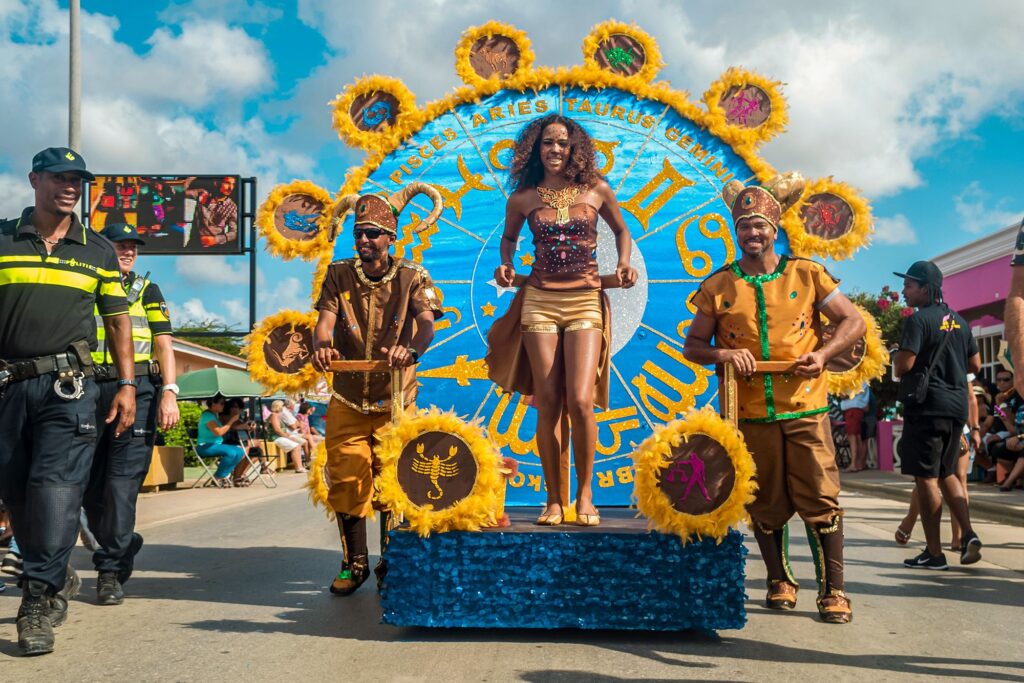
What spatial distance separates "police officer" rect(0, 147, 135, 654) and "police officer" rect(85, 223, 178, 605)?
0.88m

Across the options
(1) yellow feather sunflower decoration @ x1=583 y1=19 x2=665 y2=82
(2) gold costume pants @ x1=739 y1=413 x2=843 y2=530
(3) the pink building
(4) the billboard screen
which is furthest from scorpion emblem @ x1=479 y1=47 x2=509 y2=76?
(3) the pink building

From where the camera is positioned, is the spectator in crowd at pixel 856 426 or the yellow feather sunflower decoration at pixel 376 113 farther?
the spectator in crowd at pixel 856 426

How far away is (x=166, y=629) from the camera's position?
197 inches

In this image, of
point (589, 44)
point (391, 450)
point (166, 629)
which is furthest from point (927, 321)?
point (166, 629)

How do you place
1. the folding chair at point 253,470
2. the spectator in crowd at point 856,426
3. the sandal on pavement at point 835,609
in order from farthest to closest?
the spectator in crowd at point 856,426 < the folding chair at point 253,470 < the sandal on pavement at point 835,609

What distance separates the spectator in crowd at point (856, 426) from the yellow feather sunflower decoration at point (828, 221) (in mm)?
12957

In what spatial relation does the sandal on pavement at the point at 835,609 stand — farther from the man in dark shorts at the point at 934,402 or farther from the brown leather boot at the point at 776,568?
the man in dark shorts at the point at 934,402

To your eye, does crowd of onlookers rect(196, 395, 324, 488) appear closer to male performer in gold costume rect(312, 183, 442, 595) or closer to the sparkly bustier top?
male performer in gold costume rect(312, 183, 442, 595)

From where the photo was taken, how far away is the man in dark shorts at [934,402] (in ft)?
22.9

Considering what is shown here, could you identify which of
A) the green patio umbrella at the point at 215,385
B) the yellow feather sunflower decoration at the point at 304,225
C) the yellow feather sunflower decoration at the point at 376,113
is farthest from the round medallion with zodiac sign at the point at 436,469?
the green patio umbrella at the point at 215,385

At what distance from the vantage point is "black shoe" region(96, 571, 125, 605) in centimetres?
574

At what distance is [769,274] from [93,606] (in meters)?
3.95

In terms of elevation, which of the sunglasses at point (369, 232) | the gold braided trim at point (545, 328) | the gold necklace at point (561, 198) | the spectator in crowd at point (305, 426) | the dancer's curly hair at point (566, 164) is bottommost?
the spectator in crowd at point (305, 426)

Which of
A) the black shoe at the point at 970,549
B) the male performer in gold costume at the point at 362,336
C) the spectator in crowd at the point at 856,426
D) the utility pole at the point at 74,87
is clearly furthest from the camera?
the spectator in crowd at the point at 856,426
